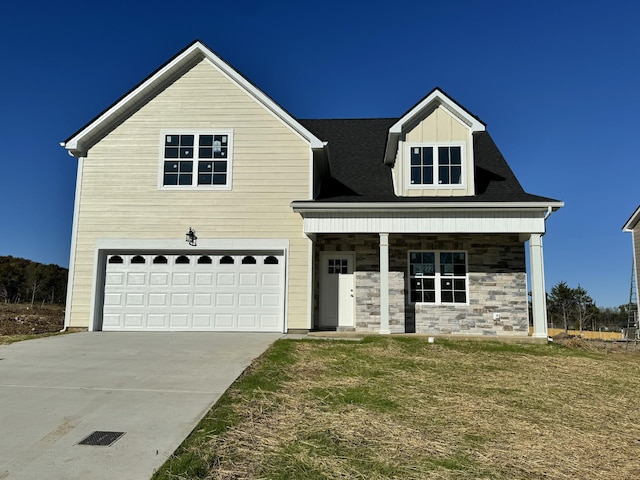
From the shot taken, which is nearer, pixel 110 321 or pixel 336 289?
pixel 110 321

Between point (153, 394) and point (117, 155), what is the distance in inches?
378

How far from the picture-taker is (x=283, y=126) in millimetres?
13148

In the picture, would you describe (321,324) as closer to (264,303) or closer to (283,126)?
(264,303)

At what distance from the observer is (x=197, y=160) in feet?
43.2

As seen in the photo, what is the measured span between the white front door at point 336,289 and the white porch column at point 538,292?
16.1 feet

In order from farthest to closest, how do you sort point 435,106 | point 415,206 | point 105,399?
point 435,106
point 415,206
point 105,399

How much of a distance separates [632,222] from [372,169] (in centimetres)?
1617

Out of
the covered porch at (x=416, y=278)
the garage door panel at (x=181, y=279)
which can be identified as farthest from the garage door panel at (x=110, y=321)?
the covered porch at (x=416, y=278)

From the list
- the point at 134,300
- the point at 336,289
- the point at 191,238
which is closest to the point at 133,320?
the point at 134,300

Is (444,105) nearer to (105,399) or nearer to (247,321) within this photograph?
(247,321)

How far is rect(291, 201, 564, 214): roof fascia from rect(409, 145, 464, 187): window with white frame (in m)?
1.48

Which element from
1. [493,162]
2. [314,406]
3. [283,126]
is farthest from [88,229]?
[493,162]

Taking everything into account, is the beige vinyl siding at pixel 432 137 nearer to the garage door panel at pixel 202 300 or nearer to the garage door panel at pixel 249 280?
the garage door panel at pixel 249 280

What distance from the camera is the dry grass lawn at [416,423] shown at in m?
3.62
